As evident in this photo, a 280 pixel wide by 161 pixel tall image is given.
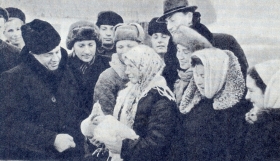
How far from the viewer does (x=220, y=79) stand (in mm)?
4508

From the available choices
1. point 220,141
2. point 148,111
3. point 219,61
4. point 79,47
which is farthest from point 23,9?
point 220,141

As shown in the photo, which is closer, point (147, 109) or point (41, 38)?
point (147, 109)

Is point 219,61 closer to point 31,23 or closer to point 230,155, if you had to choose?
point 230,155

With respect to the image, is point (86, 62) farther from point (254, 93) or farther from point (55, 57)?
point (254, 93)

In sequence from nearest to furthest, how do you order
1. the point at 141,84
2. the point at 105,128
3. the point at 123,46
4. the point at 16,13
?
the point at 141,84
the point at 105,128
the point at 123,46
the point at 16,13

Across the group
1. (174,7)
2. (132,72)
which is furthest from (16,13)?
(174,7)

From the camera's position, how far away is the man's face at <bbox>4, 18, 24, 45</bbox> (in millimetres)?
5023

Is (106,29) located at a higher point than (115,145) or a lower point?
higher

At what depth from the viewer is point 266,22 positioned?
4844mm

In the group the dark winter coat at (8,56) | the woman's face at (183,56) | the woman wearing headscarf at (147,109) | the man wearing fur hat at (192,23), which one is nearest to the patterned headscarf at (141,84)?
the woman wearing headscarf at (147,109)

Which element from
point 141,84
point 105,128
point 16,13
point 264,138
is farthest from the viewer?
point 16,13

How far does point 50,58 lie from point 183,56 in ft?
4.72

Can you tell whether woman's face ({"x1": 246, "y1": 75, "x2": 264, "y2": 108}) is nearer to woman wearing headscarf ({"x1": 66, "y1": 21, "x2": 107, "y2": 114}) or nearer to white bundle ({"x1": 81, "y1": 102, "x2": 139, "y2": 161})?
white bundle ({"x1": 81, "y1": 102, "x2": 139, "y2": 161})

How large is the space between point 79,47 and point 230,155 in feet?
6.49
